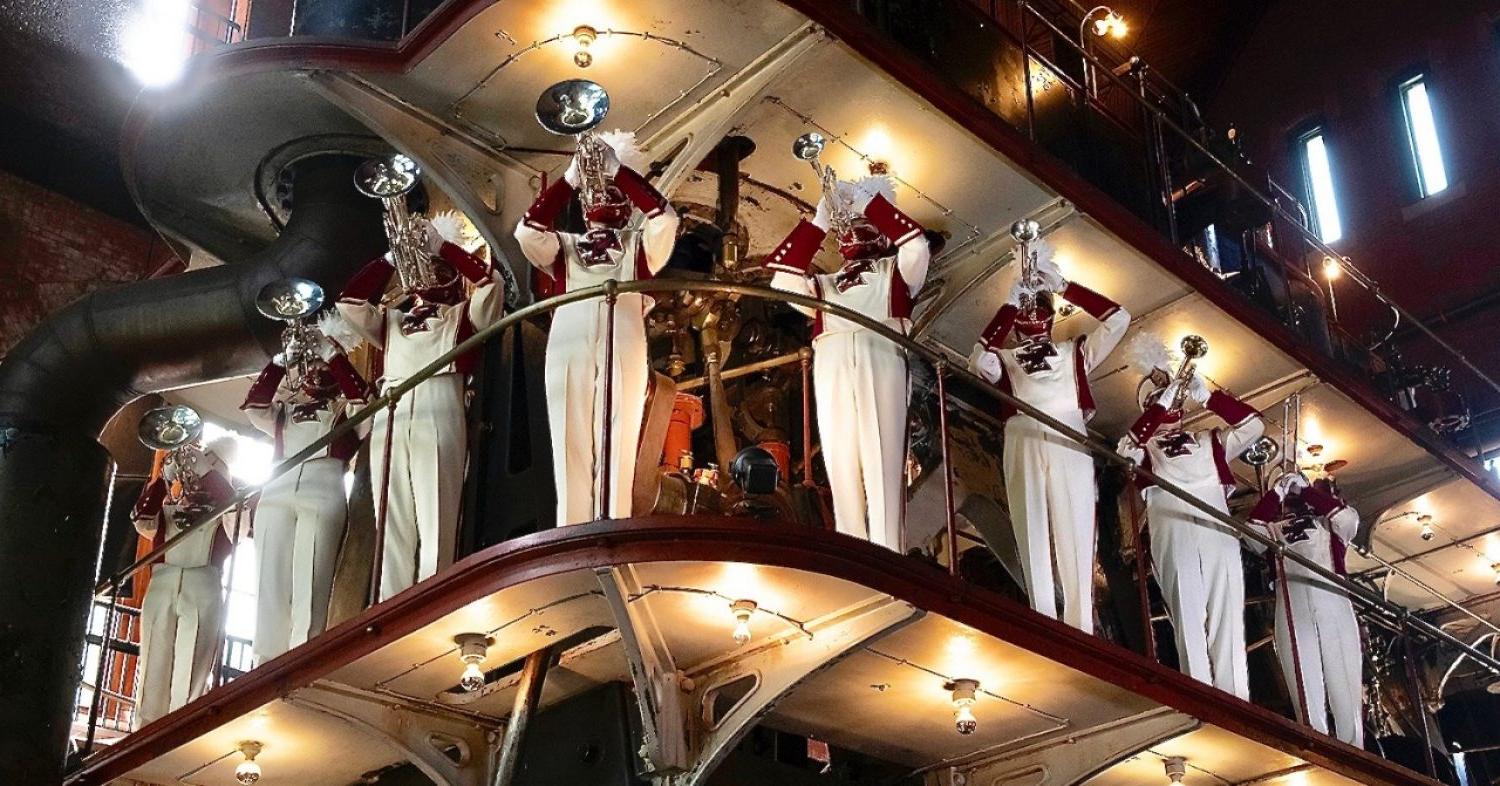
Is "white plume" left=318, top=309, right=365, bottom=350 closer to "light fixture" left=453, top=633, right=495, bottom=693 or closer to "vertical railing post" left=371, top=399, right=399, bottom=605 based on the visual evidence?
"vertical railing post" left=371, top=399, right=399, bottom=605

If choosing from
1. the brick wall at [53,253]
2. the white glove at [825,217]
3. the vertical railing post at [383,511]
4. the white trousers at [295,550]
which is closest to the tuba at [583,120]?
the white glove at [825,217]

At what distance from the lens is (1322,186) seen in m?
21.2

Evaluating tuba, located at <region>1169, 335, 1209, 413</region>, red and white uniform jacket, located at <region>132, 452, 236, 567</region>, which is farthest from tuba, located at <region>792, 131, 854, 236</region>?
red and white uniform jacket, located at <region>132, 452, 236, 567</region>

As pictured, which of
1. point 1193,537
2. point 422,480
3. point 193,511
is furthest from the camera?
point 1193,537

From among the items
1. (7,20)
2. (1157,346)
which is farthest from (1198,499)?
(7,20)

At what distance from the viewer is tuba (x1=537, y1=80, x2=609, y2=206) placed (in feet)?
28.2

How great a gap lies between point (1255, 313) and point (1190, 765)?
3883mm

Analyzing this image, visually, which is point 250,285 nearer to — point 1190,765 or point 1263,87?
point 1190,765

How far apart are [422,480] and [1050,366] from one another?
12.6ft

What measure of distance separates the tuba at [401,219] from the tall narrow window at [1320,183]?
14.2 meters

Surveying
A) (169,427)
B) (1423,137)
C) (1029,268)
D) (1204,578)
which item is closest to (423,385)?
(169,427)

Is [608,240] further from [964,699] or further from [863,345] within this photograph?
[964,699]

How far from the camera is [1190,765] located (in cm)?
1058

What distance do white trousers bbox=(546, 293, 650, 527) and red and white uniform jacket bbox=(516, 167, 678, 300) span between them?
0.99 ft
